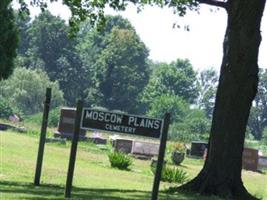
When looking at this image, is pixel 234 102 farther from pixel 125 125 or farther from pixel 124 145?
pixel 124 145

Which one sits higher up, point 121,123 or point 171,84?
point 171,84

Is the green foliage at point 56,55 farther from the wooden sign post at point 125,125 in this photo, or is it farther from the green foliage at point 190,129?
the wooden sign post at point 125,125

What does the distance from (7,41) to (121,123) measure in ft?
61.7

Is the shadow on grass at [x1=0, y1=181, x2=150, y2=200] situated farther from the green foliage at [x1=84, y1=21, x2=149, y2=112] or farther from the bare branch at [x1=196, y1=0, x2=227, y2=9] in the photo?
the green foliage at [x1=84, y1=21, x2=149, y2=112]

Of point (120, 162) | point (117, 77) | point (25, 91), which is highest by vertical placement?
point (117, 77)

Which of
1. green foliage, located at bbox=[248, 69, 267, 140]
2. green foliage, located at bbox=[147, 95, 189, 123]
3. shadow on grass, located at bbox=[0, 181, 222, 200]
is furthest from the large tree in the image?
green foliage, located at bbox=[248, 69, 267, 140]

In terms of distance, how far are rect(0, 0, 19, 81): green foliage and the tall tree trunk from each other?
15.2m

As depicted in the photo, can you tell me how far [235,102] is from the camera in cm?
1419

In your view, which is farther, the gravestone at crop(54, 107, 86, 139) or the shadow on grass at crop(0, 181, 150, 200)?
the gravestone at crop(54, 107, 86, 139)

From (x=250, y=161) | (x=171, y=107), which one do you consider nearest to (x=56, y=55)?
(x=171, y=107)

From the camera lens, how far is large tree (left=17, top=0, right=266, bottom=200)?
14062 millimetres

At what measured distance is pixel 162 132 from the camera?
10.3 metres

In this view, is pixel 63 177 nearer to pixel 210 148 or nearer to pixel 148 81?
pixel 210 148

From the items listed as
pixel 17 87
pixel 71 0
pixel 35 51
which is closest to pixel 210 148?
pixel 71 0
